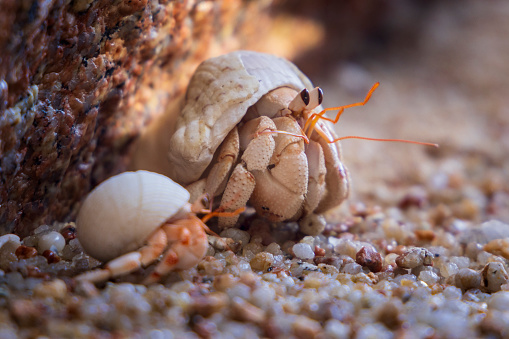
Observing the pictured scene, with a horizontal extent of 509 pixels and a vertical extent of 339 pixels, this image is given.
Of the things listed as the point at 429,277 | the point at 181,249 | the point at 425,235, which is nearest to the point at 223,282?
the point at 181,249

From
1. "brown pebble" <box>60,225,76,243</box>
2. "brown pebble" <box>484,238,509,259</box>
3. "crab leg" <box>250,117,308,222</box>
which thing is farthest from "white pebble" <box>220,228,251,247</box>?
"brown pebble" <box>484,238,509,259</box>

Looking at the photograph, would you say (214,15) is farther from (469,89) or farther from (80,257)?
(469,89)

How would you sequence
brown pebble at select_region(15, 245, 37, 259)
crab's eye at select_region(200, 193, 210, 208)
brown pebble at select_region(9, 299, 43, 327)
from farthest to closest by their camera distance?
crab's eye at select_region(200, 193, 210, 208) < brown pebble at select_region(15, 245, 37, 259) < brown pebble at select_region(9, 299, 43, 327)

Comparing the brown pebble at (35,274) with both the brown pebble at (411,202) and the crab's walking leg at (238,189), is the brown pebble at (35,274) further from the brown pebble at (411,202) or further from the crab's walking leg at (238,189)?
the brown pebble at (411,202)

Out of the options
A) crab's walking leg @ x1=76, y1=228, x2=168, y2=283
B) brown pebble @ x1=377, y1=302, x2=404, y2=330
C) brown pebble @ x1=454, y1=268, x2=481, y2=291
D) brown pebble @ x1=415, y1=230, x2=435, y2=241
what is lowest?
brown pebble @ x1=415, y1=230, x2=435, y2=241

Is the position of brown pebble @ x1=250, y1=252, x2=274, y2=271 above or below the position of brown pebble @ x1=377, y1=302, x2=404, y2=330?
below

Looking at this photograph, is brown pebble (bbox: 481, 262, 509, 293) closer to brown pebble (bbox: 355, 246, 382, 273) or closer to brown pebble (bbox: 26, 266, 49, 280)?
brown pebble (bbox: 355, 246, 382, 273)
